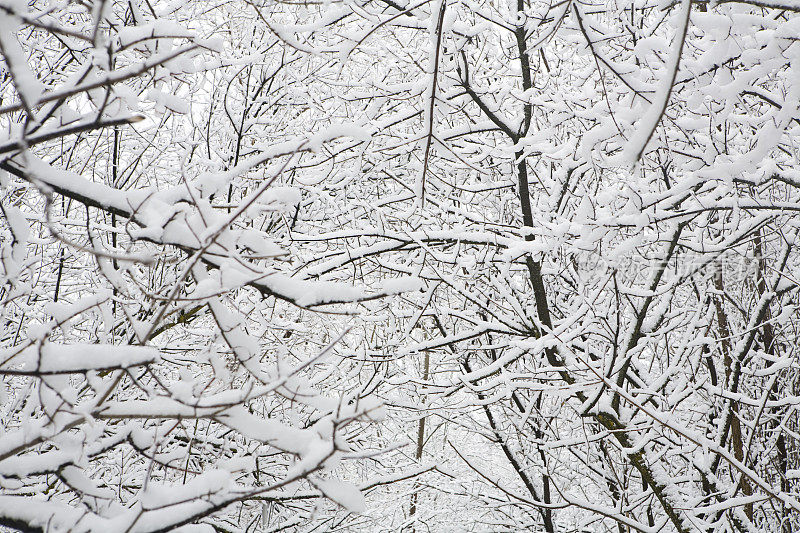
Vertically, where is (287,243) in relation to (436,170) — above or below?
below

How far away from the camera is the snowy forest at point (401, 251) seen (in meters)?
1.32

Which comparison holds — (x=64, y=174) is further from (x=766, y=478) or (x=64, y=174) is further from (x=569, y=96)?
(x=766, y=478)

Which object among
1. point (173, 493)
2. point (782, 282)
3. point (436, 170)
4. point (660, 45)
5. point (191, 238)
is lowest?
point (173, 493)

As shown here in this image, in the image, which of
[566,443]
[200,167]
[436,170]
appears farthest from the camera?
[200,167]

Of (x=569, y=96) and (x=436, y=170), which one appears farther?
(x=436, y=170)

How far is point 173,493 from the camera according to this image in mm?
1317

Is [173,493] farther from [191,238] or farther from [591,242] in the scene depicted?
[591,242]

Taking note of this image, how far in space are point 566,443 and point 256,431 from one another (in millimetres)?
2439

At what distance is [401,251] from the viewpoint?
12.6ft

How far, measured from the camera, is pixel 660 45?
238 cm

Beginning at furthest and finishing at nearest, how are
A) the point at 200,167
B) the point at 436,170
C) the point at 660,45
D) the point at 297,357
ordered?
the point at 200,167 → the point at 436,170 → the point at 297,357 → the point at 660,45

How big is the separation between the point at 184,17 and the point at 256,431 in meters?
4.28

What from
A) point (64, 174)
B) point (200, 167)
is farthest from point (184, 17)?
point (64, 174)

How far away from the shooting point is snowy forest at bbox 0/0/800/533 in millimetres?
1320
